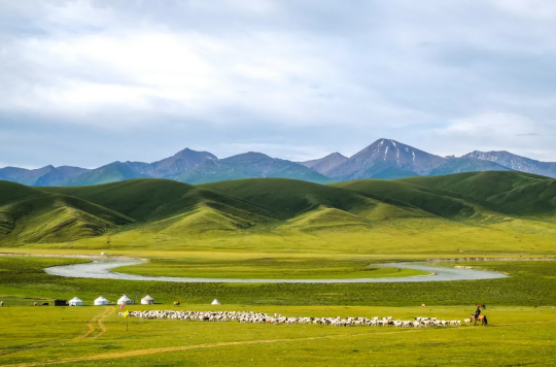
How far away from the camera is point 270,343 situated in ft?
150

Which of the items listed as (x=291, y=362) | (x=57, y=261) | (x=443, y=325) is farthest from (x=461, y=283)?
Result: (x=57, y=261)

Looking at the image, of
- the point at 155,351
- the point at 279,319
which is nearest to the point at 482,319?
the point at 279,319

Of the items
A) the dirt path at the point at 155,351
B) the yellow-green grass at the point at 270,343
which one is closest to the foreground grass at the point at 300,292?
the yellow-green grass at the point at 270,343

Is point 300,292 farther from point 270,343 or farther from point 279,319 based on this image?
point 270,343

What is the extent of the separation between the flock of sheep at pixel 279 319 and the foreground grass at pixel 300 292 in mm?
19901

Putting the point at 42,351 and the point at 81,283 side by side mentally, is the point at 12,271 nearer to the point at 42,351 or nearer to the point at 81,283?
the point at 81,283

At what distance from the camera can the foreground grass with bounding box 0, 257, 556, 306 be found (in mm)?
85375

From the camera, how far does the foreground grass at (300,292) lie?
85.4 m

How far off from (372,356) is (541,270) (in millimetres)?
114164

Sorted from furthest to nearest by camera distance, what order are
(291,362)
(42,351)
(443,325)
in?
(443,325), (42,351), (291,362)

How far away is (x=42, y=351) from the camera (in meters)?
43.4

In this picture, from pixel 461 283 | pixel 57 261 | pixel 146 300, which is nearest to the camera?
pixel 146 300

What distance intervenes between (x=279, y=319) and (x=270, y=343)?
13.2m

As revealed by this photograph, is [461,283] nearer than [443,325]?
No
